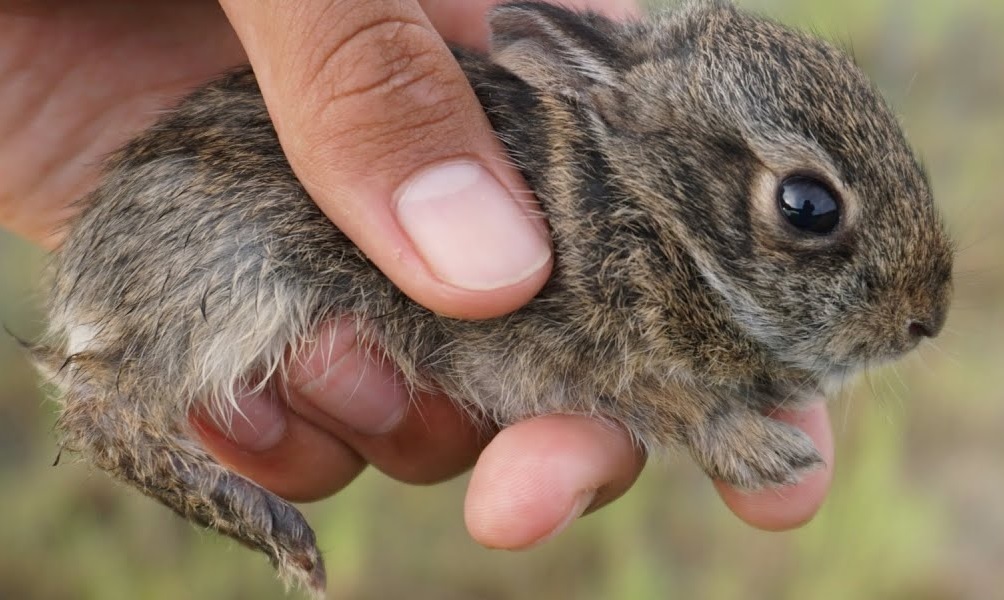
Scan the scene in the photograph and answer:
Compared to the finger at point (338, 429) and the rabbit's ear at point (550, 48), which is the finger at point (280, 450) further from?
the rabbit's ear at point (550, 48)

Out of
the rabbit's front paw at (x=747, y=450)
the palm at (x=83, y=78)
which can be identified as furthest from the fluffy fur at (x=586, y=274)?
the palm at (x=83, y=78)

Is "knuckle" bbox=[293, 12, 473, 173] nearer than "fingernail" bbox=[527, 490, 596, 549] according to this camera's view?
Yes

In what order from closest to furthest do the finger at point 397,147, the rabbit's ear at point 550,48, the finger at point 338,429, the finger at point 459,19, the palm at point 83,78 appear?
the finger at point 397,147
the rabbit's ear at point 550,48
the finger at point 338,429
the palm at point 83,78
the finger at point 459,19

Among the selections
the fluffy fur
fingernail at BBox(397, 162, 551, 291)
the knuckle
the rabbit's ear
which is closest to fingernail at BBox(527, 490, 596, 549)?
the fluffy fur

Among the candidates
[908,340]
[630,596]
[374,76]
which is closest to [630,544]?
[630,596]

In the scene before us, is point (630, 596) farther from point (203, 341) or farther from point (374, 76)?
point (374, 76)

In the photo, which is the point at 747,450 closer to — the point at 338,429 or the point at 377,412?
the point at 377,412

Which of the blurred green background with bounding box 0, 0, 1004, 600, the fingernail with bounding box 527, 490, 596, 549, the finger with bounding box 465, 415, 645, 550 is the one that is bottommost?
the blurred green background with bounding box 0, 0, 1004, 600

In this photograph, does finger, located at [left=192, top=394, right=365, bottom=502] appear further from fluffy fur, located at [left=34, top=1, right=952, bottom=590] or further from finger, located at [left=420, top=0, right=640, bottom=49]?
finger, located at [left=420, top=0, right=640, bottom=49]
